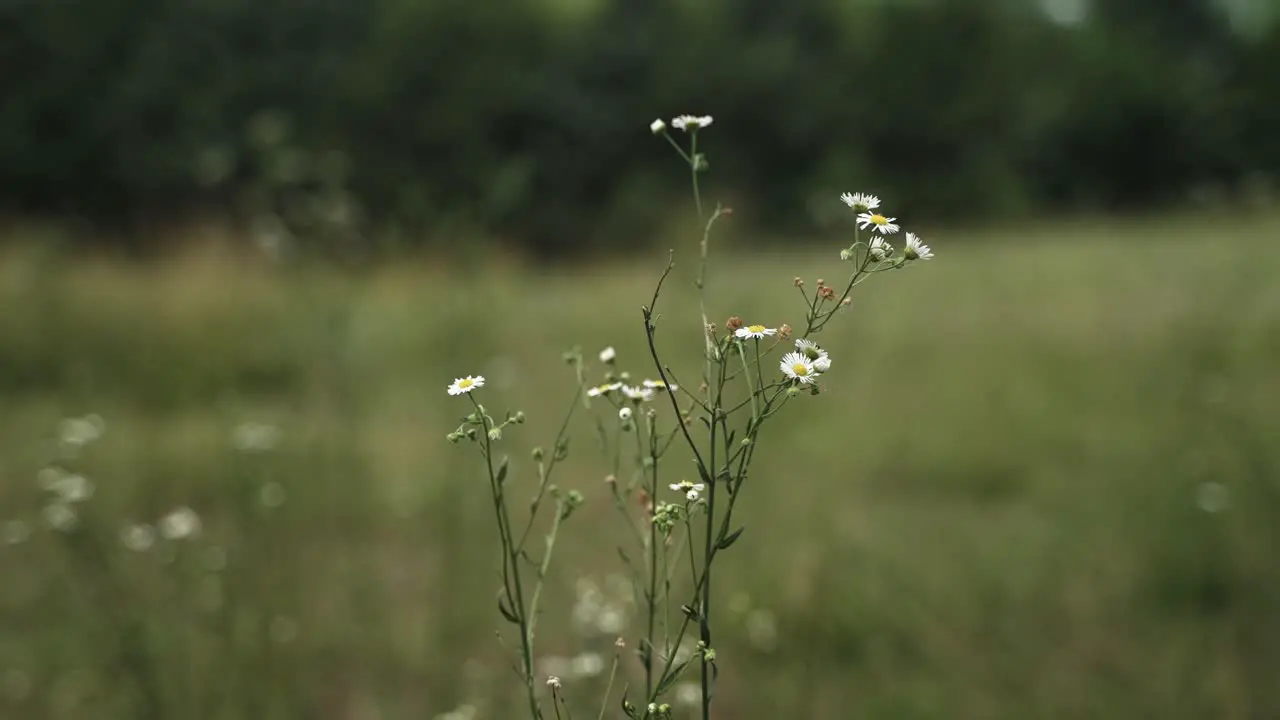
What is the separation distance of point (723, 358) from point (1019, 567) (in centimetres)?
217

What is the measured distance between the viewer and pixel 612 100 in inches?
544

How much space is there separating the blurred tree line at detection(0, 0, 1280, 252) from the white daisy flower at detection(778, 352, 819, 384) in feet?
25.6

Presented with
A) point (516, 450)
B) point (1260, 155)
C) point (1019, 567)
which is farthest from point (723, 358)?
point (1260, 155)

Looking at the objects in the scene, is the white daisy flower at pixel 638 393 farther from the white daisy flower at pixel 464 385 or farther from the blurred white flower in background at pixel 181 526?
the blurred white flower in background at pixel 181 526

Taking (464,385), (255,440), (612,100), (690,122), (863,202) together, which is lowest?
(464,385)

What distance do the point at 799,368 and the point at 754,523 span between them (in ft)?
6.99

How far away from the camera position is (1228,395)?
2.65m

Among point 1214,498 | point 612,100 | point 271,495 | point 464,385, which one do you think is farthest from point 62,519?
point 612,100

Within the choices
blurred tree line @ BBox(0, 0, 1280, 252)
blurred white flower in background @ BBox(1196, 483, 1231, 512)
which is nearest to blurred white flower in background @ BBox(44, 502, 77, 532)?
blurred white flower in background @ BBox(1196, 483, 1231, 512)

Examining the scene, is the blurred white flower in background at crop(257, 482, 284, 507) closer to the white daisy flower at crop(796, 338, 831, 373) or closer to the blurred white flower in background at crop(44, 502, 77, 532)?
the blurred white flower in background at crop(44, 502, 77, 532)

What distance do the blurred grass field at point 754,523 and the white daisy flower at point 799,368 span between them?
3.16ft

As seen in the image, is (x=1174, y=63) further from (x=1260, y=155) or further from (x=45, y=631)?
(x=45, y=631)

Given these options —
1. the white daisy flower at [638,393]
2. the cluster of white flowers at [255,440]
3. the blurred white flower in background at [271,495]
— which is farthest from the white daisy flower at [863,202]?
the cluster of white flowers at [255,440]

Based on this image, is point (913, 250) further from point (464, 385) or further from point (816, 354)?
point (464, 385)
